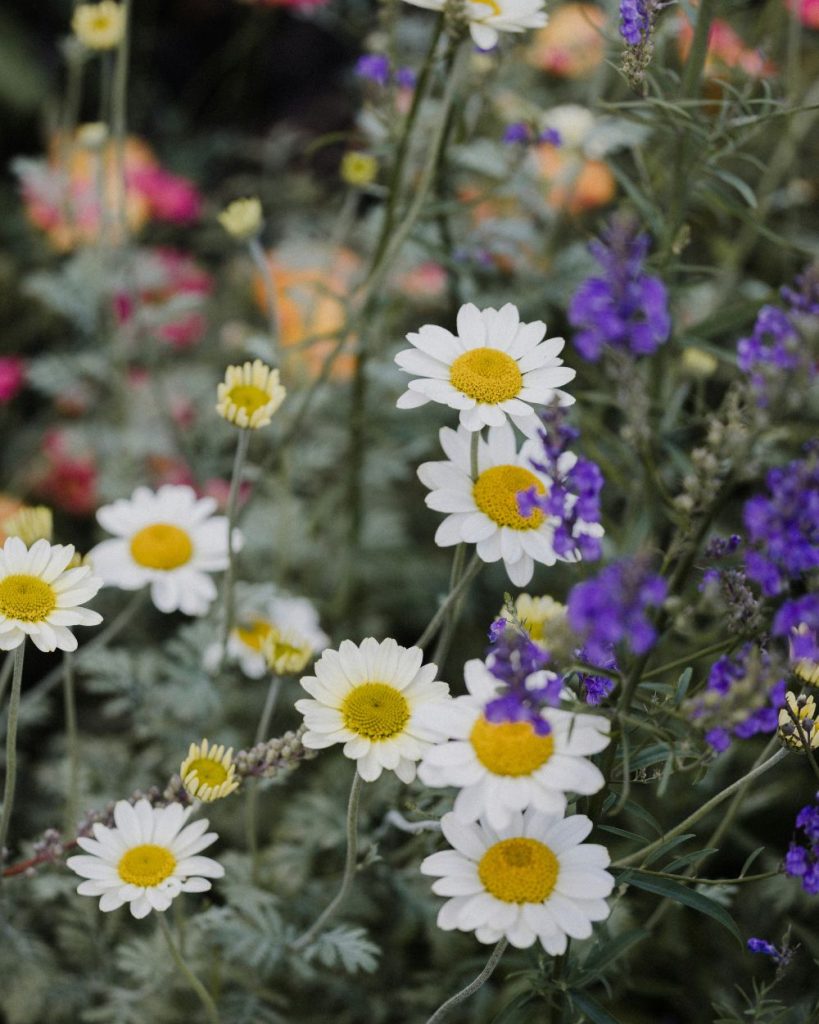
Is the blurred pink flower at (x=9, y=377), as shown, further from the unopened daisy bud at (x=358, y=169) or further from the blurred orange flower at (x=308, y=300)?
the unopened daisy bud at (x=358, y=169)

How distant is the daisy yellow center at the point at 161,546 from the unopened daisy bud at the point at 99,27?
69cm

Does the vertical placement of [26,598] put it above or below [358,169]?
below

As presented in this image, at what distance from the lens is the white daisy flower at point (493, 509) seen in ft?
2.73

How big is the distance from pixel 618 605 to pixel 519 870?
8.1 inches

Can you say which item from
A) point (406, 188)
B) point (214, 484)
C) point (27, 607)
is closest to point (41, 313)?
point (214, 484)

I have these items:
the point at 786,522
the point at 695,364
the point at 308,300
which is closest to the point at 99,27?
the point at 308,300

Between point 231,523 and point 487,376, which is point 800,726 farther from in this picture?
point 231,523

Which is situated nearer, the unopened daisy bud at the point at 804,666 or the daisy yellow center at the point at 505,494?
the unopened daisy bud at the point at 804,666

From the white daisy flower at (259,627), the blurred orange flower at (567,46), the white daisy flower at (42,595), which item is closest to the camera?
the white daisy flower at (42,595)

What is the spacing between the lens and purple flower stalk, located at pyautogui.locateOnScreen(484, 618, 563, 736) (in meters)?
0.66

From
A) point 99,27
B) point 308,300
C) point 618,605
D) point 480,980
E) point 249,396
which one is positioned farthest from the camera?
point 308,300

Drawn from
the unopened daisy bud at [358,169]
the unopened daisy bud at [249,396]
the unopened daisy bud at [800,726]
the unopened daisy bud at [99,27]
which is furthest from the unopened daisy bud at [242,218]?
the unopened daisy bud at [800,726]

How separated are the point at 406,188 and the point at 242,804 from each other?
34.6 inches

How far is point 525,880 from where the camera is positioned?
0.71 metres
